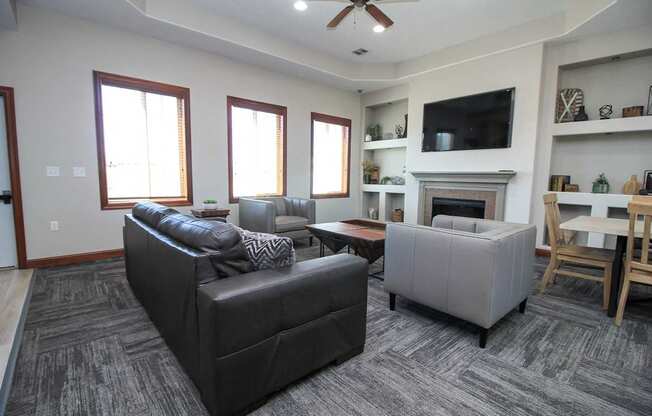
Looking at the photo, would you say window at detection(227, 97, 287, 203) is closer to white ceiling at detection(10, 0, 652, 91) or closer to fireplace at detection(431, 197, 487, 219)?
white ceiling at detection(10, 0, 652, 91)

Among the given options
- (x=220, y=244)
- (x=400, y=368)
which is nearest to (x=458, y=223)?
(x=400, y=368)

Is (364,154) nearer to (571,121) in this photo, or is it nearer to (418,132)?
(418,132)

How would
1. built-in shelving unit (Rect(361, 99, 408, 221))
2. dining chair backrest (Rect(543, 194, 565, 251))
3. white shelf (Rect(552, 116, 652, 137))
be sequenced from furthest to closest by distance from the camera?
1. built-in shelving unit (Rect(361, 99, 408, 221))
2. white shelf (Rect(552, 116, 652, 137))
3. dining chair backrest (Rect(543, 194, 565, 251))

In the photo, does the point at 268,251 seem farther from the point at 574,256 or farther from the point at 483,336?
the point at 574,256

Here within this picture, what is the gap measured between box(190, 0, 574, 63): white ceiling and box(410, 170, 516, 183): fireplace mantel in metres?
2.03

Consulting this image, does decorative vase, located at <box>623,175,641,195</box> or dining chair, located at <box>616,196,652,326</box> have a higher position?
decorative vase, located at <box>623,175,641,195</box>

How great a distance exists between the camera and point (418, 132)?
18.2 feet

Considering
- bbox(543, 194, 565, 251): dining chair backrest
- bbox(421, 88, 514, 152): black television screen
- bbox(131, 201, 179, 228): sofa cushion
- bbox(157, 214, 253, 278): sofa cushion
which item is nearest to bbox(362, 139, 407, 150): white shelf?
bbox(421, 88, 514, 152): black television screen

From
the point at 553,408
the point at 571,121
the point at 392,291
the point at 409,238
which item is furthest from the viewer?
the point at 571,121

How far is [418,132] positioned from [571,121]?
2188mm

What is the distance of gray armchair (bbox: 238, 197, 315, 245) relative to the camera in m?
4.23

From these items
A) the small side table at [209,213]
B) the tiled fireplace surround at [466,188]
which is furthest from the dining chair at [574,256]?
the small side table at [209,213]

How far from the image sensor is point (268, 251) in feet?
5.22

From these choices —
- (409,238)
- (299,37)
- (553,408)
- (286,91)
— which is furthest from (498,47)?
(553,408)
